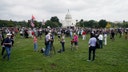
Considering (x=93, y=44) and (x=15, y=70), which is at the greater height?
(x=93, y=44)

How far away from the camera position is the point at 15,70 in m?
14.3

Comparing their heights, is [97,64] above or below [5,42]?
below

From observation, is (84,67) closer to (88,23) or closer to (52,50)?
(52,50)

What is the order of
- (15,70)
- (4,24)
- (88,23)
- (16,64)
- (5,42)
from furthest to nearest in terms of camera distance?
(88,23) → (4,24) → (5,42) → (16,64) → (15,70)

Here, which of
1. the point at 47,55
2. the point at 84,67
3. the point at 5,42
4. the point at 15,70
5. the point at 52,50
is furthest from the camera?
the point at 52,50

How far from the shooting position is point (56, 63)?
16.8 meters

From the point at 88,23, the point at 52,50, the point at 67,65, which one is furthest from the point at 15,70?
the point at 88,23

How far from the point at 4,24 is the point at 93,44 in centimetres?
11892

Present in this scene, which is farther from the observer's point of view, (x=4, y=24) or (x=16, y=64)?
(x=4, y=24)

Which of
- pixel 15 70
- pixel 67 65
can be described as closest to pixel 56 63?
pixel 67 65

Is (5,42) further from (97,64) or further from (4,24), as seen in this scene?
(4,24)

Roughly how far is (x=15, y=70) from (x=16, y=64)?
80.7 inches

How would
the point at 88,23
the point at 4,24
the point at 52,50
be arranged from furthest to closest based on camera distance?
the point at 88,23, the point at 4,24, the point at 52,50

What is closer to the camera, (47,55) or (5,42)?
(5,42)
